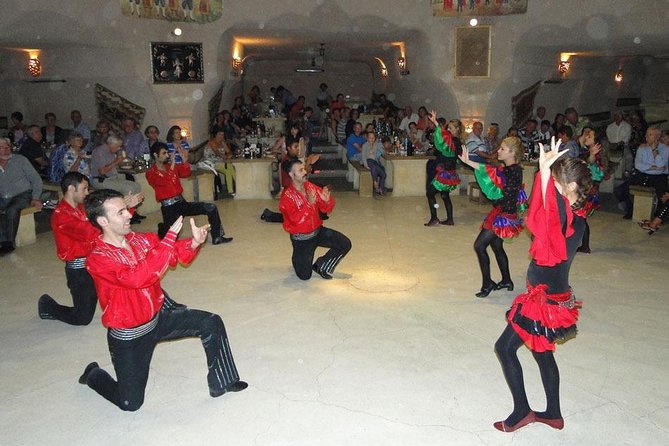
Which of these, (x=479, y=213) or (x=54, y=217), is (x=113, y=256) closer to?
(x=54, y=217)

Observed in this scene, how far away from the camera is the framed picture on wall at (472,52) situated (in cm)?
1292

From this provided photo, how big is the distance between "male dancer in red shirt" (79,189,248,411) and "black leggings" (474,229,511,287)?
9.67 feet

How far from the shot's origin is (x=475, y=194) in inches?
449

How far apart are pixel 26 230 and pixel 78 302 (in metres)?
3.72

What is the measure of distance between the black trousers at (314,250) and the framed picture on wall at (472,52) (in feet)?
26.0

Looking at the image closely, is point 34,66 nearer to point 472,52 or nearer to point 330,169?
point 330,169

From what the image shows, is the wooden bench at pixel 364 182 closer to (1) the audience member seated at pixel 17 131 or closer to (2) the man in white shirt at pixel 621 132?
(2) the man in white shirt at pixel 621 132

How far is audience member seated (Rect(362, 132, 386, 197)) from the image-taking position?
11805 mm

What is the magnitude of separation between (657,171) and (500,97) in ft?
16.4

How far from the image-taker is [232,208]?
10883mm

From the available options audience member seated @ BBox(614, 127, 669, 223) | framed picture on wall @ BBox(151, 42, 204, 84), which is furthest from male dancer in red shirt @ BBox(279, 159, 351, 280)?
framed picture on wall @ BBox(151, 42, 204, 84)

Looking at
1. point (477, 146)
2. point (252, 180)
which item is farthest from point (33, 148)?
point (477, 146)

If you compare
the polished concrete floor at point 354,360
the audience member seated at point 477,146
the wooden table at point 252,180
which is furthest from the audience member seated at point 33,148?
the audience member seated at point 477,146

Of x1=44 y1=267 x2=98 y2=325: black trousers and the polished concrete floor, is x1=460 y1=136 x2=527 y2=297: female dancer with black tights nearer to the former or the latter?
the polished concrete floor
